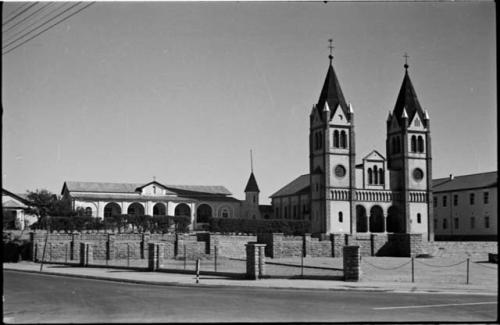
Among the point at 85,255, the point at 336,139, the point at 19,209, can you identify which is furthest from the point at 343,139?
the point at 85,255

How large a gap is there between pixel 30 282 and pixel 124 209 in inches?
1766

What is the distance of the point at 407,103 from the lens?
250 feet

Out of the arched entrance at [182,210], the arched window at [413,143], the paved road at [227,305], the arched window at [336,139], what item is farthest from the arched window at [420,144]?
the paved road at [227,305]

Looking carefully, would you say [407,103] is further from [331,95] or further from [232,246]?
[232,246]

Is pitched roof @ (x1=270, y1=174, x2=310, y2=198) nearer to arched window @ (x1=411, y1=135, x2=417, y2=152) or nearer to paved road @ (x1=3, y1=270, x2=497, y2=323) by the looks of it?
arched window @ (x1=411, y1=135, x2=417, y2=152)

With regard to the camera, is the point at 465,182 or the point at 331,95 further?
the point at 331,95

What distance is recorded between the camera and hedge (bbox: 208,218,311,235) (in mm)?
63125

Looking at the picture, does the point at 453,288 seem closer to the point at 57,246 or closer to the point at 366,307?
the point at 366,307

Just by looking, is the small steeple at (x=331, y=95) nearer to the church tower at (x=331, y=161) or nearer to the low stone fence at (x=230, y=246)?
the church tower at (x=331, y=161)

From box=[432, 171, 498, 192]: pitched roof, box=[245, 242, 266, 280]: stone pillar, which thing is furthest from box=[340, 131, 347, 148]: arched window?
box=[245, 242, 266, 280]: stone pillar

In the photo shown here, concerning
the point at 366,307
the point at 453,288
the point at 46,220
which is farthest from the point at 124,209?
the point at 366,307

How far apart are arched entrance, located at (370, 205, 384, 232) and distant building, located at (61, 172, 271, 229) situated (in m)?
14.3

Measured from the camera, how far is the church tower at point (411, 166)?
75.9 metres

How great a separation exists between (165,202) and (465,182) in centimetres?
3383
